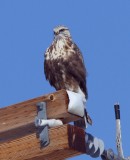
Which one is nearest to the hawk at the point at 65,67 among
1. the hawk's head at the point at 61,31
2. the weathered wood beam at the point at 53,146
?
the hawk's head at the point at 61,31

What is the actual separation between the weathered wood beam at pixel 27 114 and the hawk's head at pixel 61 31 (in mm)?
4952

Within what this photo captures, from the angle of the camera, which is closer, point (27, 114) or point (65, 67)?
point (27, 114)

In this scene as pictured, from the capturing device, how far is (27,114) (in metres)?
2.80

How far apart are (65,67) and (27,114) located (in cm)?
425

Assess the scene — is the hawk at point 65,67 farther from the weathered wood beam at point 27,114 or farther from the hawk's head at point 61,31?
the weathered wood beam at point 27,114

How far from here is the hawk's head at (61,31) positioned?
309 inches

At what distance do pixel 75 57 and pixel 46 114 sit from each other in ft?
14.4

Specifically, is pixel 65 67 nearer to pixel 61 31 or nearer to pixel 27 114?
pixel 61 31

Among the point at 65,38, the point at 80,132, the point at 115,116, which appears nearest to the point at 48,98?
the point at 80,132

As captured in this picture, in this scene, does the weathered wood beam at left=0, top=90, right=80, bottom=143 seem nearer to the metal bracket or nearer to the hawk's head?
the metal bracket

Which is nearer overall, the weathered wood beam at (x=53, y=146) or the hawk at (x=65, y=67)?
the weathered wood beam at (x=53, y=146)

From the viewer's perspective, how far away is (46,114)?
2.74m

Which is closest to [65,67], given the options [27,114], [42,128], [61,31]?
[61,31]

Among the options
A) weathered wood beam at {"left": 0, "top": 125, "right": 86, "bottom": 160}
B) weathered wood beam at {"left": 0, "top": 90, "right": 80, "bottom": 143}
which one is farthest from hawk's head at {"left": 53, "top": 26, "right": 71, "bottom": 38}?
weathered wood beam at {"left": 0, "top": 125, "right": 86, "bottom": 160}
